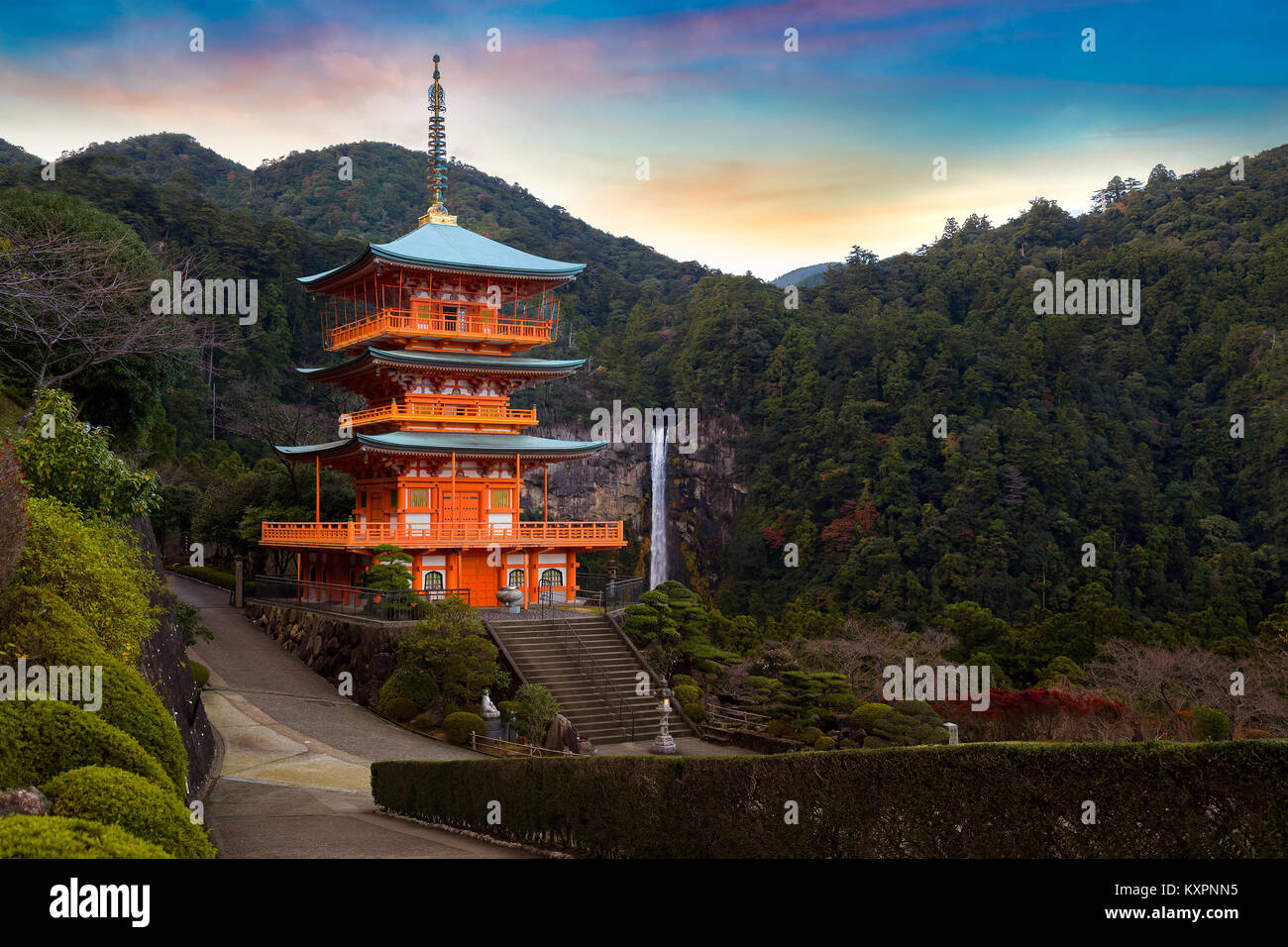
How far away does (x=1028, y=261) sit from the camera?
87.4 m

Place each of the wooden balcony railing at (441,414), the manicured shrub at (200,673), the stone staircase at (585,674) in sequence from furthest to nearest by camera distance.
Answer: the wooden balcony railing at (441,414), the manicured shrub at (200,673), the stone staircase at (585,674)

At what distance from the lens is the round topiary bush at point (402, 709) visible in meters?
23.5

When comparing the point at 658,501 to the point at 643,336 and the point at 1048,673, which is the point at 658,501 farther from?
the point at 1048,673

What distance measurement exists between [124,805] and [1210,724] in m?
18.8

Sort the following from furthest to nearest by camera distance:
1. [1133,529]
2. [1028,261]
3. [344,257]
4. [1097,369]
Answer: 1. [1028,261]
2. [344,257]
3. [1097,369]
4. [1133,529]

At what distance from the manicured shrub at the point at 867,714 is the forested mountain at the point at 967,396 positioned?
21191 millimetres

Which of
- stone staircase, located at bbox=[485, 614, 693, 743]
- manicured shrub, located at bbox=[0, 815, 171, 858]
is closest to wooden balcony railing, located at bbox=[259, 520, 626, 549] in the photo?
stone staircase, located at bbox=[485, 614, 693, 743]

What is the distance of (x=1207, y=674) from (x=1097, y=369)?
173 feet

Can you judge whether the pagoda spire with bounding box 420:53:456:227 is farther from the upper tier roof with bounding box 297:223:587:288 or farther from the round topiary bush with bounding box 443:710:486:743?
the round topiary bush with bounding box 443:710:486:743

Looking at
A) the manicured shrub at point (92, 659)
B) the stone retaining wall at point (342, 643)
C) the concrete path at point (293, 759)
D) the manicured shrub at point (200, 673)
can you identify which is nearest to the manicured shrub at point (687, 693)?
the concrete path at point (293, 759)

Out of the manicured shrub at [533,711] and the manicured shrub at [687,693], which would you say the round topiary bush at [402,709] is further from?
the manicured shrub at [687,693]

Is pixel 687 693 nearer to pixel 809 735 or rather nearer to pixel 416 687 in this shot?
pixel 809 735
